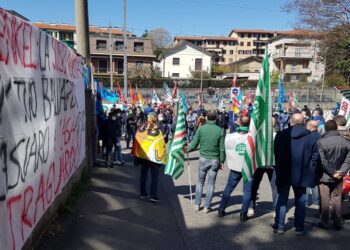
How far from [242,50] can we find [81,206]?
98.3 m

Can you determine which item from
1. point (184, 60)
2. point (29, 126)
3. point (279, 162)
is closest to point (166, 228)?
point (279, 162)

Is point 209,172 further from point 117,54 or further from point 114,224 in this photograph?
point 117,54

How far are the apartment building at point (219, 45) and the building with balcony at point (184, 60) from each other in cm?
2931

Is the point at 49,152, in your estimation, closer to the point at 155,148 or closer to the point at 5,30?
the point at 5,30

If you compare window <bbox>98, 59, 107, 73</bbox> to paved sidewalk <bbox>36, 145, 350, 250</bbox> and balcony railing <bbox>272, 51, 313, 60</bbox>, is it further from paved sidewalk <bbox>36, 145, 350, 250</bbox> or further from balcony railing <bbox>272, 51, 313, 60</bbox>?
paved sidewalk <bbox>36, 145, 350, 250</bbox>

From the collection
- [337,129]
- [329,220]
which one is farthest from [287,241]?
[337,129]

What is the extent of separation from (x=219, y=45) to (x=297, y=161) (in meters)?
96.0

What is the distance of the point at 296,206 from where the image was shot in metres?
5.44

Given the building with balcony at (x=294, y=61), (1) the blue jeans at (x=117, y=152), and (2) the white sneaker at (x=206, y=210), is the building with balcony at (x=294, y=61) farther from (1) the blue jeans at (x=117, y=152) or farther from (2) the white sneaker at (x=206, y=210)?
(2) the white sneaker at (x=206, y=210)

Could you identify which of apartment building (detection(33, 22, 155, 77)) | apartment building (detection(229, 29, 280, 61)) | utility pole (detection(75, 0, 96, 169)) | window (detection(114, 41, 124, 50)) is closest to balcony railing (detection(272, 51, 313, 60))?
apartment building (detection(33, 22, 155, 77))

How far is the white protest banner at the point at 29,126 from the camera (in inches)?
127

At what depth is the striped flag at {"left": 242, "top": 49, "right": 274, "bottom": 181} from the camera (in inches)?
215

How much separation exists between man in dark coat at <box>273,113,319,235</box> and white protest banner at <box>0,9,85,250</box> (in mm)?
3279

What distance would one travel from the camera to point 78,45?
356 inches
